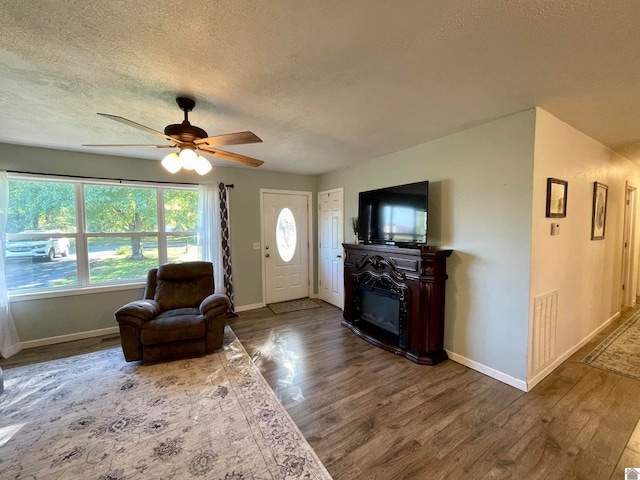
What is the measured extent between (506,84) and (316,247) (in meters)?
3.75

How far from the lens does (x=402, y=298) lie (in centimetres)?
288

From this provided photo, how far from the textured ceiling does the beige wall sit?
0.68 metres

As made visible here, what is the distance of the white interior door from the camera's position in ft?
14.6

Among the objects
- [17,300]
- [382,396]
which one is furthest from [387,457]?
[17,300]

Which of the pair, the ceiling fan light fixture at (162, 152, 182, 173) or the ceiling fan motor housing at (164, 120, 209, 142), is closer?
the ceiling fan motor housing at (164, 120, 209, 142)

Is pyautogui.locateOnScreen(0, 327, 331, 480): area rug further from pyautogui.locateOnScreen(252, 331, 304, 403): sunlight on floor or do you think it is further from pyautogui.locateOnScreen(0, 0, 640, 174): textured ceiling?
pyautogui.locateOnScreen(0, 0, 640, 174): textured ceiling

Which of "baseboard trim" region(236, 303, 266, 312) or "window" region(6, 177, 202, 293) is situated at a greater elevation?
"window" region(6, 177, 202, 293)

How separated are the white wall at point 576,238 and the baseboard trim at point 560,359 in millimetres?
28

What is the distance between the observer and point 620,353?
2818 mm

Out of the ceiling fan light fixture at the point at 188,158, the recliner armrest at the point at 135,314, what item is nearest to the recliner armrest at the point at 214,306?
the recliner armrest at the point at 135,314

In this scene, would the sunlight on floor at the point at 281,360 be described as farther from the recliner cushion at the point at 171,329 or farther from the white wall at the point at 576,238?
the white wall at the point at 576,238

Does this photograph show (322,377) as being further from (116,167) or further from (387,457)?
(116,167)

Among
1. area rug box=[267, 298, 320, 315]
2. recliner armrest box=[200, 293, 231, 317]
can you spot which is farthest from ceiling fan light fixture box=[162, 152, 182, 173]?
area rug box=[267, 298, 320, 315]

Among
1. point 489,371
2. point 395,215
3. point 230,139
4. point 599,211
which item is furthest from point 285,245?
point 599,211
